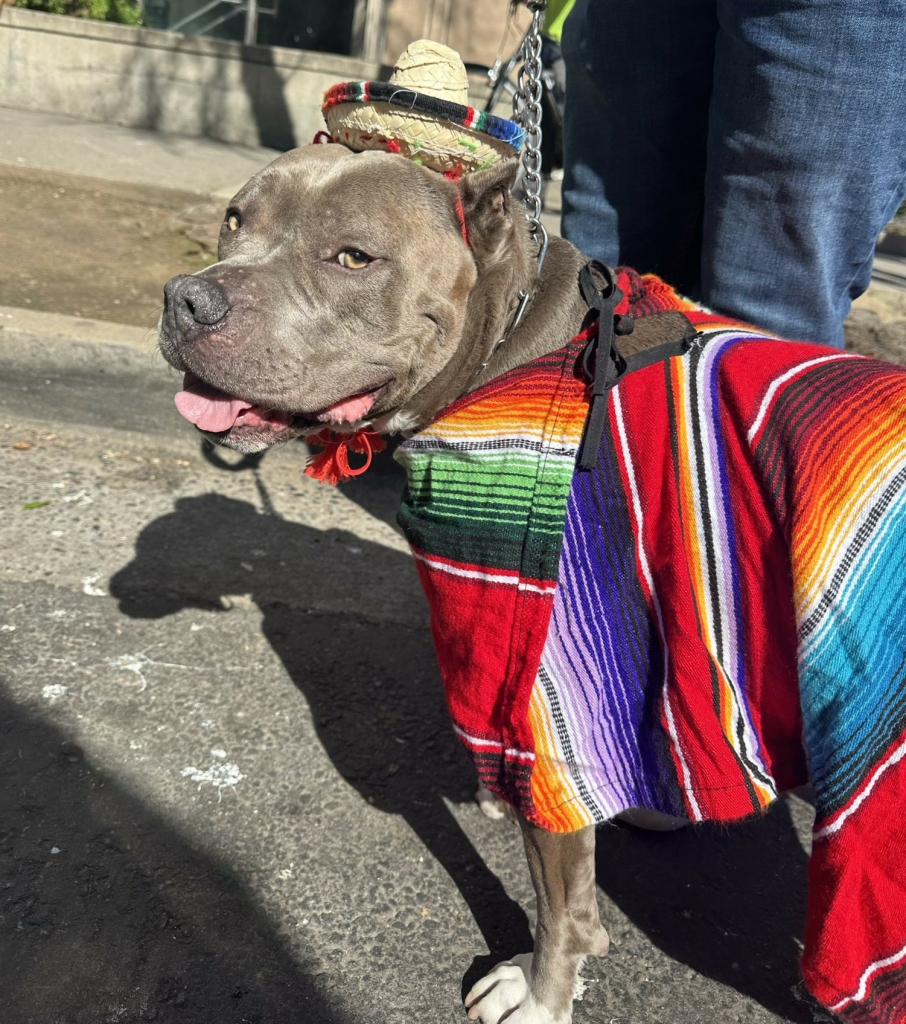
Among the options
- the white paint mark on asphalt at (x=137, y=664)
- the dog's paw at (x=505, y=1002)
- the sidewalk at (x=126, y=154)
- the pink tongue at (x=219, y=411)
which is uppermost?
the sidewalk at (x=126, y=154)

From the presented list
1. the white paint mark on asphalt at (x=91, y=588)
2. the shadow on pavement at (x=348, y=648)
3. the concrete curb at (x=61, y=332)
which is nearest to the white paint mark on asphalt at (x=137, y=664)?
the shadow on pavement at (x=348, y=648)

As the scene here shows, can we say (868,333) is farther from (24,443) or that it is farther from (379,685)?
(24,443)

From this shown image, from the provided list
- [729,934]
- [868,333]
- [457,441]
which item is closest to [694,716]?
[457,441]

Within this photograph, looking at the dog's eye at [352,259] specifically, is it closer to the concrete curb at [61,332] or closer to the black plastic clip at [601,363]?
the black plastic clip at [601,363]

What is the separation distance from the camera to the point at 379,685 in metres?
2.88

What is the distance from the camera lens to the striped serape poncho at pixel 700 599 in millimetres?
1505

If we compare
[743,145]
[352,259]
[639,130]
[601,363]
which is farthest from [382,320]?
[639,130]

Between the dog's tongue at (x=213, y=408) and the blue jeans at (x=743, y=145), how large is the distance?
1.32 m

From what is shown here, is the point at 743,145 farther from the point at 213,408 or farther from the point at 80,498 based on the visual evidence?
the point at 80,498

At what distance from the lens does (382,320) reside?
6.29 ft

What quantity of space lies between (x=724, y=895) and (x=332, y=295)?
5.78ft

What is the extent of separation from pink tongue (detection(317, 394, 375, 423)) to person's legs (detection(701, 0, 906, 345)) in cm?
106

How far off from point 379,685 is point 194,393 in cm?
124

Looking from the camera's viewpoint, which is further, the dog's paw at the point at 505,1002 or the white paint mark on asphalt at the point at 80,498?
the white paint mark on asphalt at the point at 80,498
